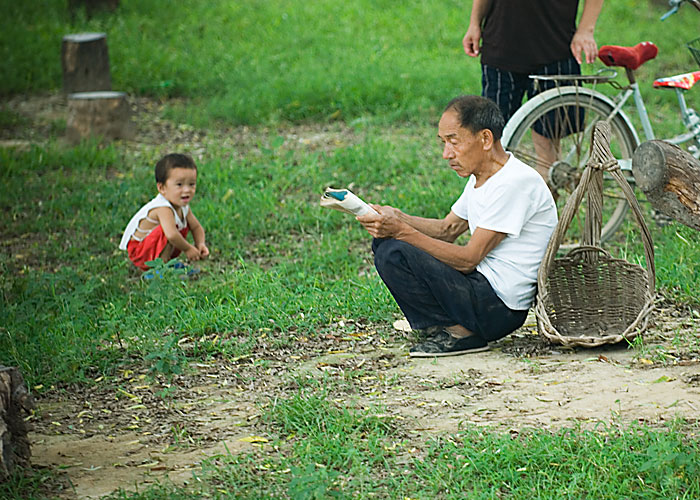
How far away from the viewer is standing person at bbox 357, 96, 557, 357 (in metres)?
4.03

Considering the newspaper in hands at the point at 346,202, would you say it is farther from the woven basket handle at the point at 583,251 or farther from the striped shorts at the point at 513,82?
the striped shorts at the point at 513,82

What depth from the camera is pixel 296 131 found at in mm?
9008

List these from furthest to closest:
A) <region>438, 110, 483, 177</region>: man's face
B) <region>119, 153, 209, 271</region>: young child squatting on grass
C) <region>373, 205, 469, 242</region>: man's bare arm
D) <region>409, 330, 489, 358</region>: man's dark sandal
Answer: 1. <region>119, 153, 209, 271</region>: young child squatting on grass
2. <region>373, 205, 469, 242</region>: man's bare arm
3. <region>409, 330, 489, 358</region>: man's dark sandal
4. <region>438, 110, 483, 177</region>: man's face

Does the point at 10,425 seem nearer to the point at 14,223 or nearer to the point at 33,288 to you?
the point at 33,288

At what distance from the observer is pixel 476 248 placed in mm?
4047

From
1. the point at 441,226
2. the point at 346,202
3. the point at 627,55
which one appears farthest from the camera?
the point at 627,55

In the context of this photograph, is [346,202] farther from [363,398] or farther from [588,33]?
[588,33]

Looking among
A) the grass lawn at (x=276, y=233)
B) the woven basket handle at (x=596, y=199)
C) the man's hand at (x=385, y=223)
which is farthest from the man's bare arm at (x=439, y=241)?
the grass lawn at (x=276, y=233)

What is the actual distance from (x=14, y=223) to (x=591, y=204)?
180 inches

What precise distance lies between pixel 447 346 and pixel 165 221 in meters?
2.28

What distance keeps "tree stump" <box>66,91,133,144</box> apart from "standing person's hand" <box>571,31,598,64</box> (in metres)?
5.11

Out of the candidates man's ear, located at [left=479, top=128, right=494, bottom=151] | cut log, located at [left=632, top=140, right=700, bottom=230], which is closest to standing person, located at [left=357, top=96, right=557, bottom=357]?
man's ear, located at [left=479, top=128, right=494, bottom=151]

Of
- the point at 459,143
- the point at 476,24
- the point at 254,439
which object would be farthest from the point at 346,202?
the point at 476,24

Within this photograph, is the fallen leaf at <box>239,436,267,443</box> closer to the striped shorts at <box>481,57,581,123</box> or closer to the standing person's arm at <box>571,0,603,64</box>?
the striped shorts at <box>481,57,581,123</box>
